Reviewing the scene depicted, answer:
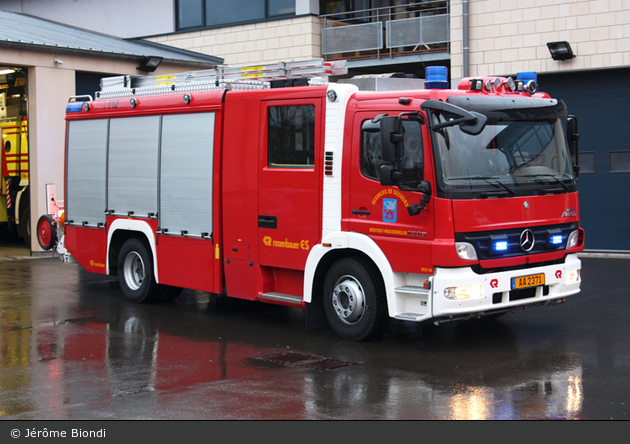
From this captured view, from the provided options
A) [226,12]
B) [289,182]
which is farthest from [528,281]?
[226,12]

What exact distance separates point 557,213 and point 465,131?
1677mm

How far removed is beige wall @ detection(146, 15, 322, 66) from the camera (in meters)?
21.5

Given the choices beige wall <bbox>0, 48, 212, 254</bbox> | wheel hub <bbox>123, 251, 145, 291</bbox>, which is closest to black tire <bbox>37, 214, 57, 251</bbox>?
wheel hub <bbox>123, 251, 145, 291</bbox>

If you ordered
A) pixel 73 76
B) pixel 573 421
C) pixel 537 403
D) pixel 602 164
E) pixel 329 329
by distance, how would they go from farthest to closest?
1. pixel 73 76
2. pixel 602 164
3. pixel 329 329
4. pixel 537 403
5. pixel 573 421

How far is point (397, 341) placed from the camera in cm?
892

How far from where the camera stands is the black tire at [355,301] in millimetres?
8570

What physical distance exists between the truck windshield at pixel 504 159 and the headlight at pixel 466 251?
480 mm

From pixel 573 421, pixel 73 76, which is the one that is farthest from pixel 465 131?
pixel 73 76

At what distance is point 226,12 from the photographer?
75.3 feet

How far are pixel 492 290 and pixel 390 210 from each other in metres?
1.30

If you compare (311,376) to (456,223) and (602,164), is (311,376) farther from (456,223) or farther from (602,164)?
(602,164)

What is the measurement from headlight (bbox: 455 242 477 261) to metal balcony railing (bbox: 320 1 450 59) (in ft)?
39.5

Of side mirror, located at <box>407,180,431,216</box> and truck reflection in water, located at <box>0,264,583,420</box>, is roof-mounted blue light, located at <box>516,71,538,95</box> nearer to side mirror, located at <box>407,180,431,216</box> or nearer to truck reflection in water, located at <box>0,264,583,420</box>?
side mirror, located at <box>407,180,431,216</box>

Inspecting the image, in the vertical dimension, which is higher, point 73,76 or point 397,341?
point 73,76
